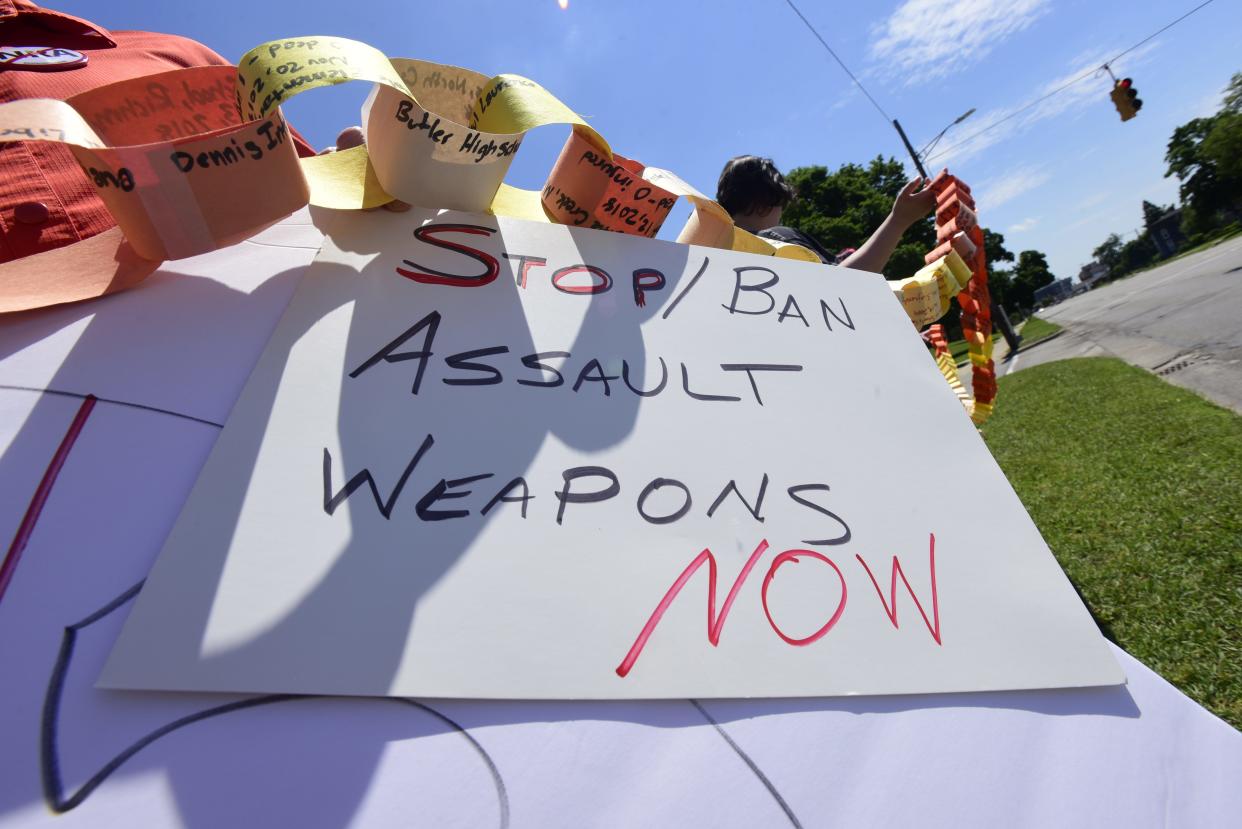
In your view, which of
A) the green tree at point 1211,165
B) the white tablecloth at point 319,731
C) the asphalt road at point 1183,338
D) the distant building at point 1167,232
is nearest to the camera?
the white tablecloth at point 319,731

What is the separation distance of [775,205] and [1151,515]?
2.43 meters

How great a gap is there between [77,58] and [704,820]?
0.94 meters

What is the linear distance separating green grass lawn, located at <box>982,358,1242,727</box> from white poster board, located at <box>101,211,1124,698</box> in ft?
4.77

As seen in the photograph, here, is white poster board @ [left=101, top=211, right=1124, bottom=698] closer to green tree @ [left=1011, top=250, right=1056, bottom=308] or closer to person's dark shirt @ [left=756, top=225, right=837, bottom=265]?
person's dark shirt @ [left=756, top=225, right=837, bottom=265]

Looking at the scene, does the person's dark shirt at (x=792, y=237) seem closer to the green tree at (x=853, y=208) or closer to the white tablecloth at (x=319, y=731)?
the white tablecloth at (x=319, y=731)

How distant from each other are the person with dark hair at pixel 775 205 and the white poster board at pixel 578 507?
2.26 feet

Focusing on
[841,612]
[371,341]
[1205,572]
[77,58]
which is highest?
[77,58]

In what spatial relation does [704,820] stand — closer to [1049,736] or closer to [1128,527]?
[1049,736]

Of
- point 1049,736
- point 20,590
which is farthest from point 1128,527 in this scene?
point 20,590

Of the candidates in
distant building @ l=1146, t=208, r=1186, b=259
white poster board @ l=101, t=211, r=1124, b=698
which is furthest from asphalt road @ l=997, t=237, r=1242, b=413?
distant building @ l=1146, t=208, r=1186, b=259

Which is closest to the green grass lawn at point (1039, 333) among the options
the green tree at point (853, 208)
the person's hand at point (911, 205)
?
the green tree at point (853, 208)

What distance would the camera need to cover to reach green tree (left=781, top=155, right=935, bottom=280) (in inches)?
708

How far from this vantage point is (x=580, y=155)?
0.67 metres

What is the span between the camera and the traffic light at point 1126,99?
972 centimetres
